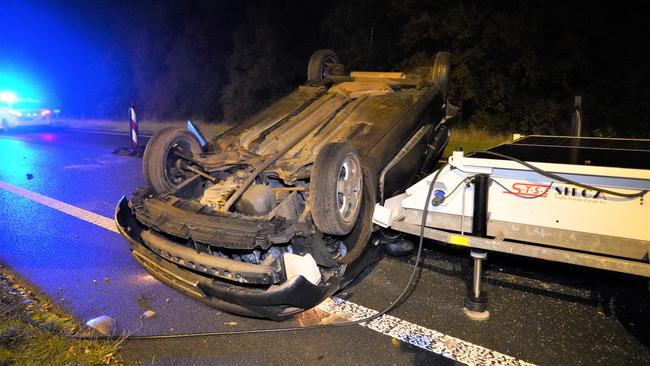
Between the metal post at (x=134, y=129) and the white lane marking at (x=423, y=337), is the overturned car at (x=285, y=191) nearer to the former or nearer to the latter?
the white lane marking at (x=423, y=337)

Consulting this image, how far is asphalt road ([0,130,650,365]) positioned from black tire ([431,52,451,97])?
171cm

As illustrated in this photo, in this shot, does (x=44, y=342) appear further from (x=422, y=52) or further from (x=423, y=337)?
(x=422, y=52)

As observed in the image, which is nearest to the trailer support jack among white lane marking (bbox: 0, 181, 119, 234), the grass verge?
white lane marking (bbox: 0, 181, 119, 234)

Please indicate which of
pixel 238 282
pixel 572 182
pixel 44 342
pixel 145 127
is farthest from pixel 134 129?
pixel 572 182

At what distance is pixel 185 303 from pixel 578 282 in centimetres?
308

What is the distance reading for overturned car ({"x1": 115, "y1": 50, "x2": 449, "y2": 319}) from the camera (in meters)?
2.92

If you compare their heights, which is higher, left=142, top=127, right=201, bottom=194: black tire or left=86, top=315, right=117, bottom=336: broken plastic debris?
left=142, top=127, right=201, bottom=194: black tire

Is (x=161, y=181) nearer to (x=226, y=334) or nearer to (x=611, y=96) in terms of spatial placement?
(x=226, y=334)

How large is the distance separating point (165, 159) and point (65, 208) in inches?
118

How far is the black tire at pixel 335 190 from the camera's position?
297cm

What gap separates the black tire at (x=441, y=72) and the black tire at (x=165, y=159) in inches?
103

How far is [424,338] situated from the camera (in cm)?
300

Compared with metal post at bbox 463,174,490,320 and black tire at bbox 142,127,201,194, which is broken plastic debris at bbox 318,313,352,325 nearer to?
metal post at bbox 463,174,490,320

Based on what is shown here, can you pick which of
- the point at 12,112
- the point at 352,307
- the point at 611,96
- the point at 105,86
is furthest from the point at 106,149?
the point at 105,86
